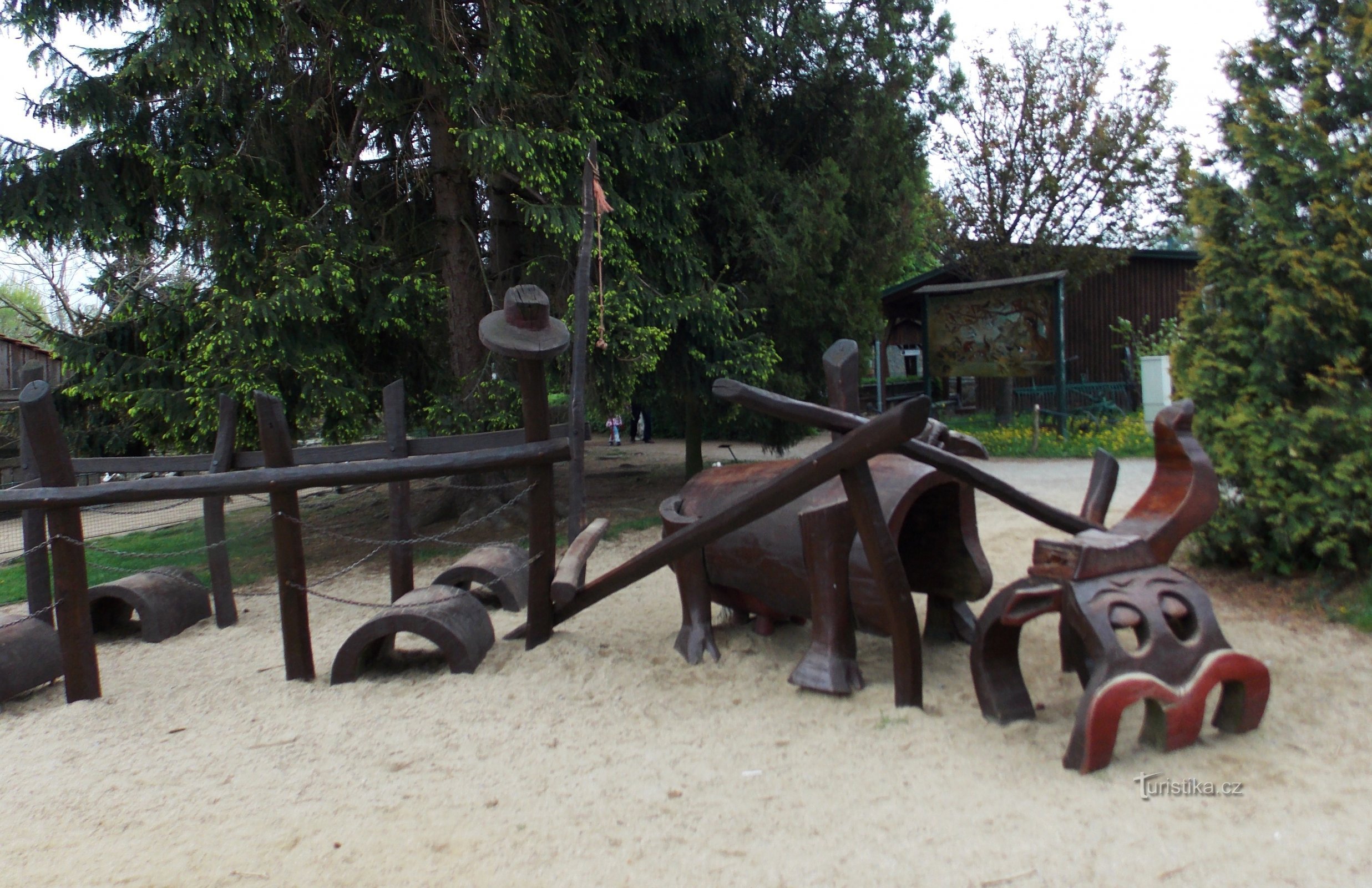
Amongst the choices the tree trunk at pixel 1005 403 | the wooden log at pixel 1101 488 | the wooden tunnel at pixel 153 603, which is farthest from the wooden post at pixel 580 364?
the tree trunk at pixel 1005 403

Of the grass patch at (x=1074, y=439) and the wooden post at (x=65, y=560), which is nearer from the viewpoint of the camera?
the wooden post at (x=65, y=560)

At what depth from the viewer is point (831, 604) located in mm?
4074

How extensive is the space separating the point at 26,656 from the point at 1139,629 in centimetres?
543

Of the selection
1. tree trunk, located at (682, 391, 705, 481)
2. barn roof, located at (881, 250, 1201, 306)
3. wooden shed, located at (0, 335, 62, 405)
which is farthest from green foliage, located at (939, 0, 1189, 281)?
wooden shed, located at (0, 335, 62, 405)

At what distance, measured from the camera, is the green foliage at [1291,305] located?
4.93m

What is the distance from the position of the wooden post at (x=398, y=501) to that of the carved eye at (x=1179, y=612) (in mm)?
4595

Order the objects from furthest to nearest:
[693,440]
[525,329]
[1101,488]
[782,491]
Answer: [693,440], [525,329], [1101,488], [782,491]

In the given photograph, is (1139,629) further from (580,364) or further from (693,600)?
(580,364)

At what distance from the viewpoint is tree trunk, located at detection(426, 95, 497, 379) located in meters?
9.20

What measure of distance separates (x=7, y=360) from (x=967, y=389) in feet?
72.2

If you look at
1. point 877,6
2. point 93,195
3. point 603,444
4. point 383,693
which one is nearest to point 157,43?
point 93,195

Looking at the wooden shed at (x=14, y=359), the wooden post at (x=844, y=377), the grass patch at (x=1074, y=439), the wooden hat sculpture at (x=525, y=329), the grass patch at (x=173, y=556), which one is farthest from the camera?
the wooden shed at (x=14, y=359)

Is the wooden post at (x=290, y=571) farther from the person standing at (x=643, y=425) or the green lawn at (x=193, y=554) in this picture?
the person standing at (x=643, y=425)

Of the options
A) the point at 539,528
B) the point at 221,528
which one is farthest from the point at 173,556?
the point at 539,528
